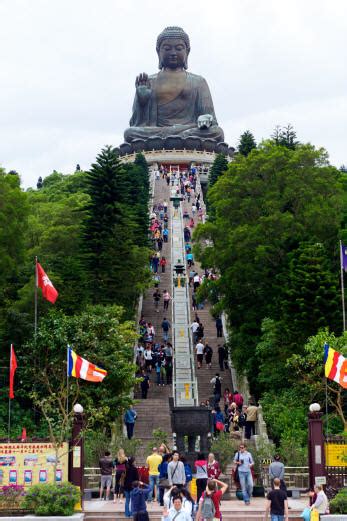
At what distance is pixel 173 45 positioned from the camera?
83.9 m

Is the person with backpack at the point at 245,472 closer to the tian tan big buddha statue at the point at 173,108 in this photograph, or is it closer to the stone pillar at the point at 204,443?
the stone pillar at the point at 204,443

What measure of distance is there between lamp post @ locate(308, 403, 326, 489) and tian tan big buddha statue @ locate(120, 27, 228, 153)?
2486 inches

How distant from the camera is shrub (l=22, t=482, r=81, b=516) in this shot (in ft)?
58.6

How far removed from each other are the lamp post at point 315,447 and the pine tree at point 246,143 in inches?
1397

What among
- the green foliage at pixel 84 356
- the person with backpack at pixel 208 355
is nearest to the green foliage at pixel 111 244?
the person with backpack at pixel 208 355

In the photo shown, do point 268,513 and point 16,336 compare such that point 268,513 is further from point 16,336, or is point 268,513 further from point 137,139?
point 137,139

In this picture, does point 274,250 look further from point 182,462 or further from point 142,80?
point 142,80

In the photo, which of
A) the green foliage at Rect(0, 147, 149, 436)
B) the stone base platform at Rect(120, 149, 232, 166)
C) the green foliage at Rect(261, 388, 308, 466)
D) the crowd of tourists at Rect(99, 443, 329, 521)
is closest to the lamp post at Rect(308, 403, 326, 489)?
the crowd of tourists at Rect(99, 443, 329, 521)

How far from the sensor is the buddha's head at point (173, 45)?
83750 mm

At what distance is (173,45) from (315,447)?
67135 mm

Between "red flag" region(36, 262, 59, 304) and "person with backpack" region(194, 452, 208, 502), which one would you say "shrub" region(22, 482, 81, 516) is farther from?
"red flag" region(36, 262, 59, 304)

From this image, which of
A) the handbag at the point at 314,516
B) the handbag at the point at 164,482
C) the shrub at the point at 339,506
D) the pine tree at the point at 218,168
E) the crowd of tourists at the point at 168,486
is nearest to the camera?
the crowd of tourists at the point at 168,486

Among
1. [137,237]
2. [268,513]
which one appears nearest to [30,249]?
[137,237]

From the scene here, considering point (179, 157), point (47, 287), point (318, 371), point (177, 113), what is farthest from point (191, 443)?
point (177, 113)
